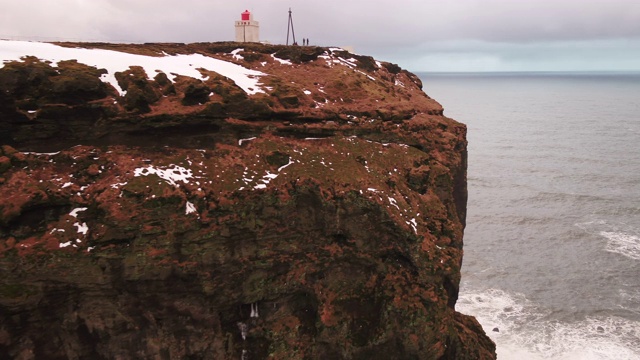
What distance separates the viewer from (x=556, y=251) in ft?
151

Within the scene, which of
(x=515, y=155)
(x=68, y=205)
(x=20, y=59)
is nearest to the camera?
(x=68, y=205)

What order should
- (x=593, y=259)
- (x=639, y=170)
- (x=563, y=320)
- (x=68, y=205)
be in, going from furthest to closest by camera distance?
(x=639, y=170), (x=593, y=259), (x=563, y=320), (x=68, y=205)

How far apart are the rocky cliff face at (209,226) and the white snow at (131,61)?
27.9 inches

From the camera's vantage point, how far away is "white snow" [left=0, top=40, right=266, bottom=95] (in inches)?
893

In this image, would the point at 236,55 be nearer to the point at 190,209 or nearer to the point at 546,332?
the point at 190,209

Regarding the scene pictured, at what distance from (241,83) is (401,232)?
13580 millimetres

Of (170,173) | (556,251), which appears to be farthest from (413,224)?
(556,251)

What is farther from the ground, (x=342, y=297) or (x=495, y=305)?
(x=342, y=297)

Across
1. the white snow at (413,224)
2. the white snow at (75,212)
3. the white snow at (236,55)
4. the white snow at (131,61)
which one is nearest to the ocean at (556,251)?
the white snow at (413,224)

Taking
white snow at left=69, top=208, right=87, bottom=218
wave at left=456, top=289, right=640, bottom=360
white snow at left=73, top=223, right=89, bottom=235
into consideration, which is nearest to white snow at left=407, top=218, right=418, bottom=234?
white snow at left=73, top=223, right=89, bottom=235

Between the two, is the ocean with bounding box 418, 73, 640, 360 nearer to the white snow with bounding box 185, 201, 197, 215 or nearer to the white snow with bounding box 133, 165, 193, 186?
the white snow with bounding box 185, 201, 197, 215

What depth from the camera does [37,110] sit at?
20.0m

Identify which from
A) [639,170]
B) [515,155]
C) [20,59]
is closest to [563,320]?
[20,59]

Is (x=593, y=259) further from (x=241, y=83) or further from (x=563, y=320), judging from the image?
(x=241, y=83)
